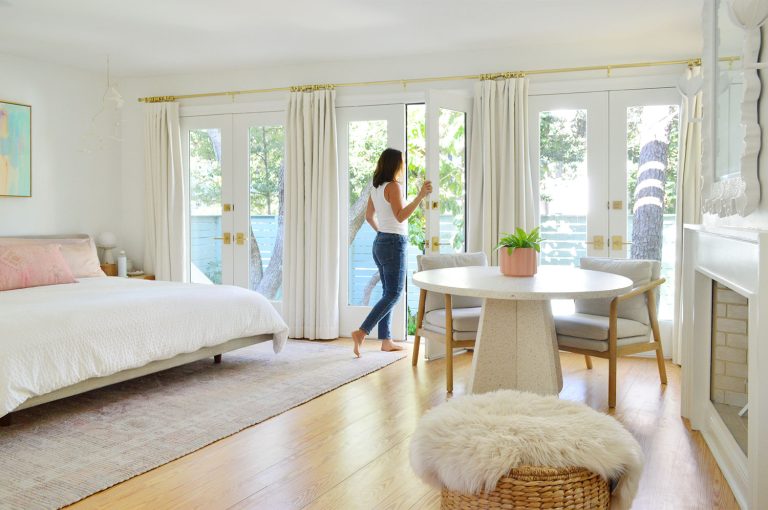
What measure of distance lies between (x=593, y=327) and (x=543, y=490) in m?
2.06

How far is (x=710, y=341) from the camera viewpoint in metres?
3.05

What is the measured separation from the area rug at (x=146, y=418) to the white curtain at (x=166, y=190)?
1689 millimetres

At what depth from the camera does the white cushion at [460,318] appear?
12.7 ft

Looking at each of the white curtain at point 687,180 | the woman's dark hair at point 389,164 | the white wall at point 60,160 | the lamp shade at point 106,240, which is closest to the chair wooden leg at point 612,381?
the white curtain at point 687,180

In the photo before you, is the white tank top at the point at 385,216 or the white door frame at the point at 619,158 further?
the white door frame at the point at 619,158

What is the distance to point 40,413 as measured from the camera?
3430mm

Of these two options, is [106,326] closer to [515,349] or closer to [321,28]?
[515,349]

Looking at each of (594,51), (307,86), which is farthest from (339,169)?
(594,51)

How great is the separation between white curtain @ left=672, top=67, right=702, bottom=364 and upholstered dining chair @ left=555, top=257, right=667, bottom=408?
30.7 inches

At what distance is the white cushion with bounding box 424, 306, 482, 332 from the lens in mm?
3883

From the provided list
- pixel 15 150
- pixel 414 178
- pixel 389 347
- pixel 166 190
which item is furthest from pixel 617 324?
pixel 15 150

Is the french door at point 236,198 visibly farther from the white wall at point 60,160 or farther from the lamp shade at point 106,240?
the white wall at point 60,160

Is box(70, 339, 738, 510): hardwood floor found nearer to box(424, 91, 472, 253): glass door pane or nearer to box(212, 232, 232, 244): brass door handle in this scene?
box(424, 91, 472, 253): glass door pane

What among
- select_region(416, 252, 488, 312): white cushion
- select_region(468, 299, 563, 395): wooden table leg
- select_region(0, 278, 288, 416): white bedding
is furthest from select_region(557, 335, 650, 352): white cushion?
select_region(0, 278, 288, 416): white bedding
